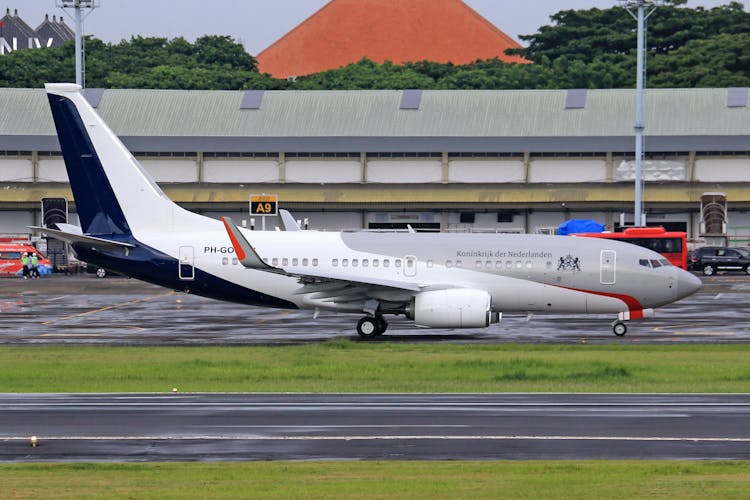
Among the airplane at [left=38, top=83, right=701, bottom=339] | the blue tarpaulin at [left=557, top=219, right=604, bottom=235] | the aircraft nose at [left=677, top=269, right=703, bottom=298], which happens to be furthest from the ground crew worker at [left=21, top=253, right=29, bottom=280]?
the aircraft nose at [left=677, top=269, right=703, bottom=298]

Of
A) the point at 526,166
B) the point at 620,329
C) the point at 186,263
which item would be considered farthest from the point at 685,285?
the point at 526,166

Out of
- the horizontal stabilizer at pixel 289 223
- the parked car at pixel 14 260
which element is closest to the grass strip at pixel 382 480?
the horizontal stabilizer at pixel 289 223

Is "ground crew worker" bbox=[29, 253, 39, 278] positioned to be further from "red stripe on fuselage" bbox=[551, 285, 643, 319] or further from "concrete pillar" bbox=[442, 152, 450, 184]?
"red stripe on fuselage" bbox=[551, 285, 643, 319]

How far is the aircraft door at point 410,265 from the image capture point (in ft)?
145

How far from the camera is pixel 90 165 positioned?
44594mm

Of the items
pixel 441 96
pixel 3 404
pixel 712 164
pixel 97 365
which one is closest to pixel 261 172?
Result: pixel 441 96

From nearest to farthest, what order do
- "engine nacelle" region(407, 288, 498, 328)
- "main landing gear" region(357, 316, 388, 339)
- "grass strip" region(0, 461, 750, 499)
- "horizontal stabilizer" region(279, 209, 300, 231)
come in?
"grass strip" region(0, 461, 750, 499) → "engine nacelle" region(407, 288, 498, 328) → "main landing gear" region(357, 316, 388, 339) → "horizontal stabilizer" region(279, 209, 300, 231)

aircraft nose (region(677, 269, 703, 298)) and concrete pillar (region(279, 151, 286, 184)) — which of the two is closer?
aircraft nose (region(677, 269, 703, 298))

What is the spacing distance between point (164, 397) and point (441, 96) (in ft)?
271

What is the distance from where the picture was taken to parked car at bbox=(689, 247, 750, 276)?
90.8 meters

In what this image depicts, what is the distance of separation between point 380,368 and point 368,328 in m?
9.43

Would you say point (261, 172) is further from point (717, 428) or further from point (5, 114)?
point (717, 428)

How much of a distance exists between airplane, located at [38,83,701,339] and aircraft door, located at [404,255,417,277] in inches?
1.4

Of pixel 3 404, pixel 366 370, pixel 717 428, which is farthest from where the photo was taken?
pixel 366 370
